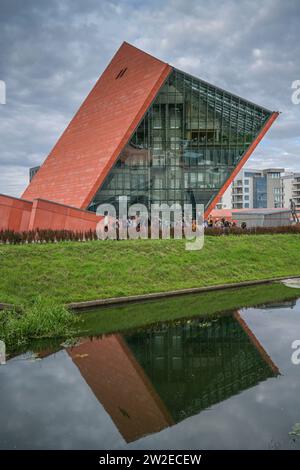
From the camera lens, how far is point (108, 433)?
6.95 meters

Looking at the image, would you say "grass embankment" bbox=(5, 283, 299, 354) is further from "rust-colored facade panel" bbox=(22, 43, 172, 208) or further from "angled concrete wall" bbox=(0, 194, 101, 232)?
"rust-colored facade panel" bbox=(22, 43, 172, 208)

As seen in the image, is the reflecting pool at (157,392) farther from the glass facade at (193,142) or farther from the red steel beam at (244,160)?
the glass facade at (193,142)

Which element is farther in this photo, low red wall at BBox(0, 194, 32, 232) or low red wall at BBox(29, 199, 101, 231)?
low red wall at BBox(29, 199, 101, 231)

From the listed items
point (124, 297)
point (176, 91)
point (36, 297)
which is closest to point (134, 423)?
point (36, 297)

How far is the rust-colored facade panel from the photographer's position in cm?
3466

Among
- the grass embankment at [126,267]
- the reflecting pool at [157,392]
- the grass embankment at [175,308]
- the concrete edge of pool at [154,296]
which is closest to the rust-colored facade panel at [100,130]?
the grass embankment at [126,267]

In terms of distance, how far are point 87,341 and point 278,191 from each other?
393ft

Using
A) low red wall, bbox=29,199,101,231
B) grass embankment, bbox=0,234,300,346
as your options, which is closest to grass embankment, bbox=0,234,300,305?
grass embankment, bbox=0,234,300,346

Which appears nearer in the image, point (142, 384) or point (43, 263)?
point (142, 384)

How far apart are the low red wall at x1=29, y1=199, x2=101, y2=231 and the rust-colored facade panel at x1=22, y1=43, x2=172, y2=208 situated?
7432 millimetres

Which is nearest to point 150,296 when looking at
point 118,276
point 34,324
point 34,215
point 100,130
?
point 118,276

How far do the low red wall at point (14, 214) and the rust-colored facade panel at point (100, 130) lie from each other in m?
9.68

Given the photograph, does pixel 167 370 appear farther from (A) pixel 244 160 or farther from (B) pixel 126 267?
(A) pixel 244 160
